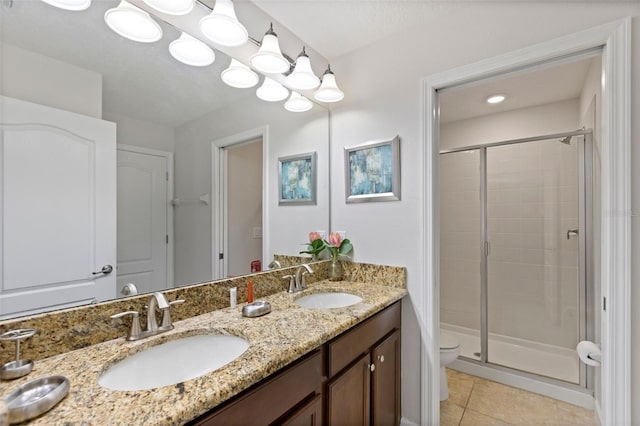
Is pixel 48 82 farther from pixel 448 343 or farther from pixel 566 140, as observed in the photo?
pixel 566 140

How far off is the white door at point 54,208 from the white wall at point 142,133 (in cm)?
3

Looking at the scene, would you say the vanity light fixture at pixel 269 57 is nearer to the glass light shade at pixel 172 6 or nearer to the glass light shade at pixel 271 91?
the glass light shade at pixel 271 91

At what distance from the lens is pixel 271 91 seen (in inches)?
66.1

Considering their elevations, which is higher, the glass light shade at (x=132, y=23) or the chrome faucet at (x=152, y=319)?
the glass light shade at (x=132, y=23)

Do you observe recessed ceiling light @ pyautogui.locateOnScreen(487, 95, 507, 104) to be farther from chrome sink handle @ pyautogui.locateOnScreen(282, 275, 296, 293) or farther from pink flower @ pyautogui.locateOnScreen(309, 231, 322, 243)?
chrome sink handle @ pyautogui.locateOnScreen(282, 275, 296, 293)

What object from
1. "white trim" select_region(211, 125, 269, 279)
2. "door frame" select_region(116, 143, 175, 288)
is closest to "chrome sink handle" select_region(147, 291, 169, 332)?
"door frame" select_region(116, 143, 175, 288)

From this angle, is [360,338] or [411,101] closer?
[360,338]

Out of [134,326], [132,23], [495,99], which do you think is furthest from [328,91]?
[495,99]

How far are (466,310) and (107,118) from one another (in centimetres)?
326

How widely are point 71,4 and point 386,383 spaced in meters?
2.02

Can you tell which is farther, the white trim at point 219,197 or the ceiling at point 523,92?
the ceiling at point 523,92

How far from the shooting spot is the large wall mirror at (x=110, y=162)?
2.76ft

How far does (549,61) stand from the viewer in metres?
1.36

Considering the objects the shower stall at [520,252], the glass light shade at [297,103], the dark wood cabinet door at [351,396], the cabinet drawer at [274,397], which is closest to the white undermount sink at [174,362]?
the cabinet drawer at [274,397]
